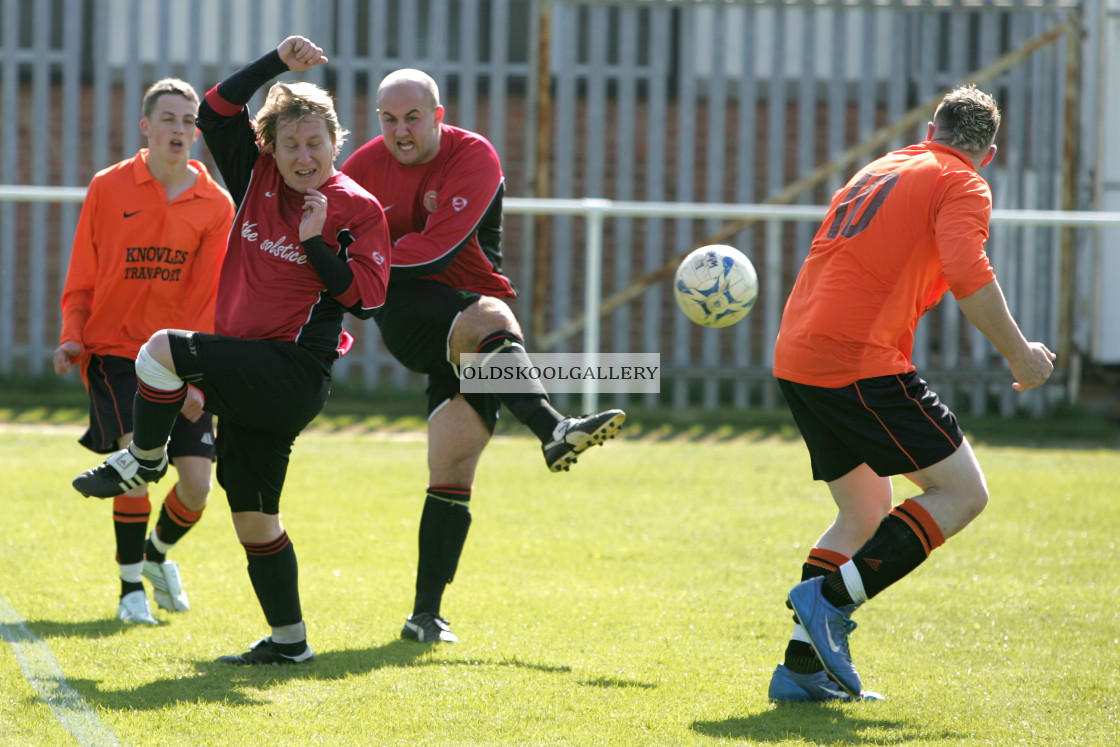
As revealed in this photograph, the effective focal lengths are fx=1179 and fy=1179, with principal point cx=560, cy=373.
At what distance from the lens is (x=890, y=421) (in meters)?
3.72

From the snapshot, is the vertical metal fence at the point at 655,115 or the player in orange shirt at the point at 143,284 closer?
the player in orange shirt at the point at 143,284

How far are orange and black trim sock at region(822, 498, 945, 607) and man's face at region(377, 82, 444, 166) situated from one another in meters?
2.21

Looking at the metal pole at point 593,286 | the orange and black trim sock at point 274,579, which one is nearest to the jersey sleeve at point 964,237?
the orange and black trim sock at point 274,579

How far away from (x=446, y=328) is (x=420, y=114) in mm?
812

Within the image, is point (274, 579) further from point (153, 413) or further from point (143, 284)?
point (143, 284)

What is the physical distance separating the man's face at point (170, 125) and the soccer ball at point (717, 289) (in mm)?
2068

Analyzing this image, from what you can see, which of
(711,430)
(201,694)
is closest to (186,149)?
(201,694)

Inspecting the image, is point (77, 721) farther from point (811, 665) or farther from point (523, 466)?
point (523, 466)

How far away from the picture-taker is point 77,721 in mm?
3361

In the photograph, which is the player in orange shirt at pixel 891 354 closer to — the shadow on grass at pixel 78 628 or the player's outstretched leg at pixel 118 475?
the player's outstretched leg at pixel 118 475

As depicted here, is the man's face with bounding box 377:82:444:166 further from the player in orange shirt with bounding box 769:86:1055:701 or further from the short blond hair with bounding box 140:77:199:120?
the player in orange shirt with bounding box 769:86:1055:701

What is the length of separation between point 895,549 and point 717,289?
1443 millimetres

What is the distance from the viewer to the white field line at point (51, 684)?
10.8ft

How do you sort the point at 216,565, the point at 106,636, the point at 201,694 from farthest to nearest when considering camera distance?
the point at 216,565 → the point at 106,636 → the point at 201,694
